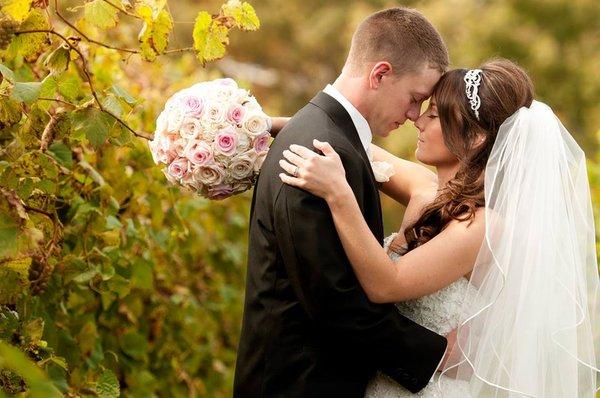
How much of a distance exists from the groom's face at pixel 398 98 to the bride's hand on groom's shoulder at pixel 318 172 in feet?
1.47

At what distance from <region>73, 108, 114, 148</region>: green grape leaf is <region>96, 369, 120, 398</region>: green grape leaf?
2.63 feet

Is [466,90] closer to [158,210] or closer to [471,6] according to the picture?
[158,210]

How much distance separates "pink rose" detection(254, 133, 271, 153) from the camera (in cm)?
371

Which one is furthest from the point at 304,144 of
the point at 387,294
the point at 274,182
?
the point at 387,294

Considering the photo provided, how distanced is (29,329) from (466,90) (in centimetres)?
199

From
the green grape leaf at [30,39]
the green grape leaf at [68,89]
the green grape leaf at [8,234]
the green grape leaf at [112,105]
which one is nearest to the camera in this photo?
the green grape leaf at [8,234]

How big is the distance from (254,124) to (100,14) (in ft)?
2.58

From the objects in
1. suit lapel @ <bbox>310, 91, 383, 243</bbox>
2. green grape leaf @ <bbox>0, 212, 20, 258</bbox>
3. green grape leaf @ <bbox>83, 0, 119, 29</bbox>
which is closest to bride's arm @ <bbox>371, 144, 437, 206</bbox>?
suit lapel @ <bbox>310, 91, 383, 243</bbox>

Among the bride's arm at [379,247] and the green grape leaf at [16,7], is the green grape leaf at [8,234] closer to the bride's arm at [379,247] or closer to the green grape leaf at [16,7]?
the green grape leaf at [16,7]

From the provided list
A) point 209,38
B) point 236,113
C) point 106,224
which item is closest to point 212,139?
point 236,113

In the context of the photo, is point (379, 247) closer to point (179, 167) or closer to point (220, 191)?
point (220, 191)

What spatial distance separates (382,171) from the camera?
4.16 m

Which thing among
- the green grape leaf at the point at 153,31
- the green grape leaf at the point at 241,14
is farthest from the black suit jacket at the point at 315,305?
the green grape leaf at the point at 153,31

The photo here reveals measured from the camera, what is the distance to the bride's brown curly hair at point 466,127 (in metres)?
3.82
